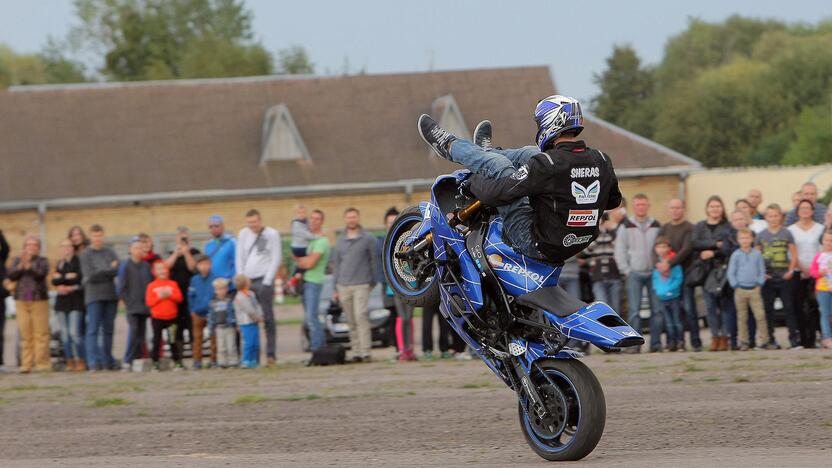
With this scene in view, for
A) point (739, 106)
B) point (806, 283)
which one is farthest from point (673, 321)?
point (739, 106)

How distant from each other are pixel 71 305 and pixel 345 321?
3.99 meters

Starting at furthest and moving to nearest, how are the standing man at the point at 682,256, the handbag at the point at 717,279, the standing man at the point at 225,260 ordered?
the standing man at the point at 225,260 < the standing man at the point at 682,256 < the handbag at the point at 717,279

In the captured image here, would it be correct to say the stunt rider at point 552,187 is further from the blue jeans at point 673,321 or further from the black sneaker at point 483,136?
the blue jeans at point 673,321

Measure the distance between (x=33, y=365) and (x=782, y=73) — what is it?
65.1m

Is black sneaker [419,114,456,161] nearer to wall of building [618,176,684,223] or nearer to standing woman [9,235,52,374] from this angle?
standing woman [9,235,52,374]

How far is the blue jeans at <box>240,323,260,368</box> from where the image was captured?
17266 millimetres

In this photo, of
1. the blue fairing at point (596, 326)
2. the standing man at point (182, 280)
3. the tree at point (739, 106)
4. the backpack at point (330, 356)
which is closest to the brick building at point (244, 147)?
the tree at point (739, 106)

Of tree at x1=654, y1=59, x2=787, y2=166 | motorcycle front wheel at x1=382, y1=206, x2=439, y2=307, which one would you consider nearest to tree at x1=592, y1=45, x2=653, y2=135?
tree at x1=654, y1=59, x2=787, y2=166

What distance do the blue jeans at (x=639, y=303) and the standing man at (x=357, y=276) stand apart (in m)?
3.41

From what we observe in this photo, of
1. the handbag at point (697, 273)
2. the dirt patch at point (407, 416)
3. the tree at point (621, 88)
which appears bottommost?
the dirt patch at point (407, 416)

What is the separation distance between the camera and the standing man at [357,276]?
55.9 feet

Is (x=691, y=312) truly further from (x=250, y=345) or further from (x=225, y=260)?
(x=225, y=260)

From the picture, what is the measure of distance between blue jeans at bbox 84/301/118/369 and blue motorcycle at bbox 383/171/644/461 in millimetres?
9554

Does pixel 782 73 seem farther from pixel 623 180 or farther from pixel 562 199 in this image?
pixel 562 199
